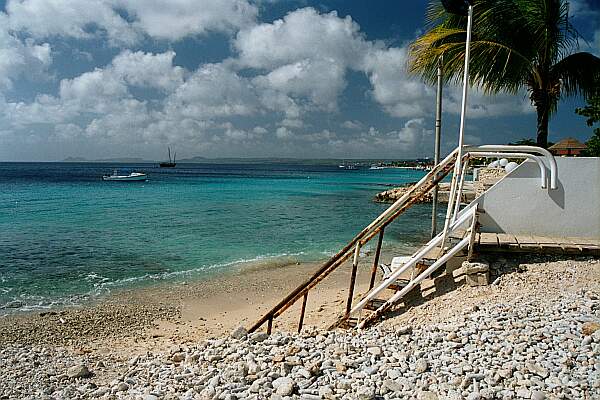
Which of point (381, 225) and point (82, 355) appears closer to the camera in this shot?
point (381, 225)

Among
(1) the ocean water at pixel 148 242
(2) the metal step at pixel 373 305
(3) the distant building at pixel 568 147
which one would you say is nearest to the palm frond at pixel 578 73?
(2) the metal step at pixel 373 305

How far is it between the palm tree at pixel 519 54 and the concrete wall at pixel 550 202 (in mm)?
3036

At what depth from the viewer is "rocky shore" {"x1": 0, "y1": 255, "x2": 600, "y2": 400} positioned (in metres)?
4.68

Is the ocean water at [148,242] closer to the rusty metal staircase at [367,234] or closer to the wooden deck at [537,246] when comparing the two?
the rusty metal staircase at [367,234]

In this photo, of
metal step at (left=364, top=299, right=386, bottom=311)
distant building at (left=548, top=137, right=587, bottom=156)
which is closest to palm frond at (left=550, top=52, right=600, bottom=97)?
metal step at (left=364, top=299, right=386, bottom=311)

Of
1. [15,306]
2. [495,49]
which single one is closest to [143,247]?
[15,306]

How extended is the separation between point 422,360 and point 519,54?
26.6 ft

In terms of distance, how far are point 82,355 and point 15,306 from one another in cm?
551

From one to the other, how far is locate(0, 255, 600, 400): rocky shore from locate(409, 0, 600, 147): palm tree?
510cm

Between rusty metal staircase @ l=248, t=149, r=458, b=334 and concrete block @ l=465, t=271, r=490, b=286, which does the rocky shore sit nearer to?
concrete block @ l=465, t=271, r=490, b=286

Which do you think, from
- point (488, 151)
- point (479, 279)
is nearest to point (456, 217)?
point (479, 279)

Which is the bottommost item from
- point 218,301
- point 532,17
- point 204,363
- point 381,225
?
point 218,301

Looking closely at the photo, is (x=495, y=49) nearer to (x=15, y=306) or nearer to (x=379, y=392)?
(x=379, y=392)

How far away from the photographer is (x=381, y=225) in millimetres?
8031
